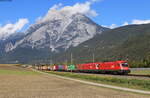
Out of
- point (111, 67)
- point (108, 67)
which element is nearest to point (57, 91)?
point (111, 67)

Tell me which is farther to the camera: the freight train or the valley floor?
the freight train

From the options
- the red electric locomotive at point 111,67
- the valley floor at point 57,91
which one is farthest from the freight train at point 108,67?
the valley floor at point 57,91

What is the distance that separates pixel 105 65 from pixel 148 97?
49.7 metres

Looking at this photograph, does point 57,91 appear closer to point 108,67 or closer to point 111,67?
point 111,67

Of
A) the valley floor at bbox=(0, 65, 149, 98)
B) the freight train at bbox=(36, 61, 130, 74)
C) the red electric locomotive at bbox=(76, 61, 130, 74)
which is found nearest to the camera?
the valley floor at bbox=(0, 65, 149, 98)

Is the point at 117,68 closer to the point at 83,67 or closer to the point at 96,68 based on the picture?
the point at 96,68

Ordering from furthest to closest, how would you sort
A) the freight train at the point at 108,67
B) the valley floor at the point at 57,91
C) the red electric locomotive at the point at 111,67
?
the freight train at the point at 108,67 < the red electric locomotive at the point at 111,67 < the valley floor at the point at 57,91

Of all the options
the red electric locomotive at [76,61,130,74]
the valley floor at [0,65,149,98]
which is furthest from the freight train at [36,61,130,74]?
the valley floor at [0,65,149,98]

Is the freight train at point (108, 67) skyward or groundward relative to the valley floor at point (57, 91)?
skyward

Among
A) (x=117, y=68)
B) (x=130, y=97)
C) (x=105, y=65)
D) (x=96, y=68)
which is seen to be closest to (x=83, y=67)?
(x=96, y=68)

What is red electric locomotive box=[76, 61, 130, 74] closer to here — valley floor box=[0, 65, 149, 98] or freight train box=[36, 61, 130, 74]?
freight train box=[36, 61, 130, 74]

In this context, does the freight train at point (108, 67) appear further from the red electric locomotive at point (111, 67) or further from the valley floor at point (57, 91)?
the valley floor at point (57, 91)

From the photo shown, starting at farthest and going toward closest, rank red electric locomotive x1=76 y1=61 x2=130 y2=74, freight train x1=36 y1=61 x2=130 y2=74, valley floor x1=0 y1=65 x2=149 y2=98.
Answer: freight train x1=36 y1=61 x2=130 y2=74 < red electric locomotive x1=76 y1=61 x2=130 y2=74 < valley floor x1=0 y1=65 x2=149 y2=98

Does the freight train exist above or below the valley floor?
above
